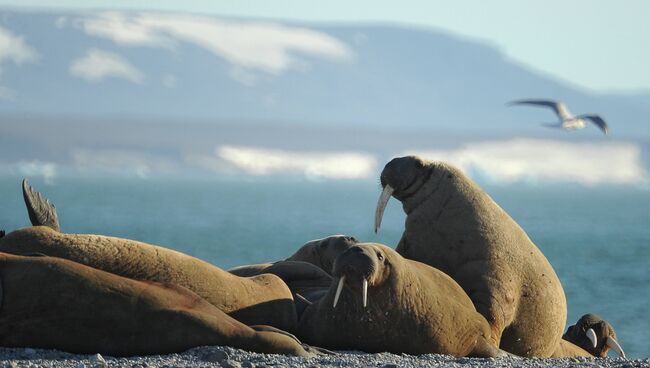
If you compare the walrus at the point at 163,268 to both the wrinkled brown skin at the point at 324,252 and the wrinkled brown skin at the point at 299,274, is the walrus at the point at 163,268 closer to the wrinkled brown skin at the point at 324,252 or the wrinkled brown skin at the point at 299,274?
the wrinkled brown skin at the point at 299,274

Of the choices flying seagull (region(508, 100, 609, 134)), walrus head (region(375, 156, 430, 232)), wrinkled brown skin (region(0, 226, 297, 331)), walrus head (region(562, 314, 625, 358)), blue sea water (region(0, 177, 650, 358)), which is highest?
walrus head (region(375, 156, 430, 232))

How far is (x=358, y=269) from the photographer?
947 centimetres

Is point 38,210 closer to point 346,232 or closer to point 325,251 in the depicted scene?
point 325,251

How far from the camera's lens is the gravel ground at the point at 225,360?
8836 mm

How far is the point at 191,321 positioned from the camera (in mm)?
9414

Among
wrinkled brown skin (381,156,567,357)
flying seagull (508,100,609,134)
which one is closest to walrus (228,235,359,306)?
wrinkled brown skin (381,156,567,357)

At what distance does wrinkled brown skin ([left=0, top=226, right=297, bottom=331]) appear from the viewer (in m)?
9.89

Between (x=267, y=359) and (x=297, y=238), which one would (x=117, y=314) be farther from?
(x=297, y=238)

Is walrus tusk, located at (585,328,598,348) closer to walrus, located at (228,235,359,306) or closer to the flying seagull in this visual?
walrus, located at (228,235,359,306)

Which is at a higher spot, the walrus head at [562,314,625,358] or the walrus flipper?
the walrus flipper

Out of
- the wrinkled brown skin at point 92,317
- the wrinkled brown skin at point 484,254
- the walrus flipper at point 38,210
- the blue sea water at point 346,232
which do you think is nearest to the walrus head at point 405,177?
the wrinkled brown skin at point 484,254

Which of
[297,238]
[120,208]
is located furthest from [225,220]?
[297,238]

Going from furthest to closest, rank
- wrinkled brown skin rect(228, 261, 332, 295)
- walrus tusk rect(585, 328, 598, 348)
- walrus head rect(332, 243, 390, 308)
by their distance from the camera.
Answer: walrus tusk rect(585, 328, 598, 348) → wrinkled brown skin rect(228, 261, 332, 295) → walrus head rect(332, 243, 390, 308)

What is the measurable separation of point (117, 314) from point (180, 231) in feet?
248
